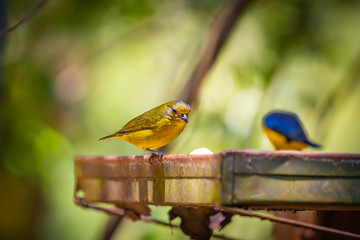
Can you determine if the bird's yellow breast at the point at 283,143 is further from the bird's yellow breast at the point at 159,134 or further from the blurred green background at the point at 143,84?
the bird's yellow breast at the point at 159,134

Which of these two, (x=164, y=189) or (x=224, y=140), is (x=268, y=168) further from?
(x=224, y=140)

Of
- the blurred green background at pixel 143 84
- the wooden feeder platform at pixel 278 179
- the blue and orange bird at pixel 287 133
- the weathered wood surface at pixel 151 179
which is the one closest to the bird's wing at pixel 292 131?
the blue and orange bird at pixel 287 133

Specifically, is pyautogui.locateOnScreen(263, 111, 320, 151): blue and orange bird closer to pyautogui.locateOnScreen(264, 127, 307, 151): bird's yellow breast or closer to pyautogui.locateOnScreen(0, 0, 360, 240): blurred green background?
pyautogui.locateOnScreen(264, 127, 307, 151): bird's yellow breast

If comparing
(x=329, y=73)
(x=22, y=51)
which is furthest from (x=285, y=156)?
(x=22, y=51)

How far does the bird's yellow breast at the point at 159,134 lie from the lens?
3051 millimetres

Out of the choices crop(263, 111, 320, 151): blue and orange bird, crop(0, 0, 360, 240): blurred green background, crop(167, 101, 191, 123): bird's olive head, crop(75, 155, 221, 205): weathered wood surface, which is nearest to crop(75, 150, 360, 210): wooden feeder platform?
crop(75, 155, 221, 205): weathered wood surface

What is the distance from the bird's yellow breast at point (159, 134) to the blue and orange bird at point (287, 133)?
1234 mm

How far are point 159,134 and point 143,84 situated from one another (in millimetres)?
4405

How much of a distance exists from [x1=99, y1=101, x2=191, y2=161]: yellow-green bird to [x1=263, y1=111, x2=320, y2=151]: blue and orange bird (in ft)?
3.98

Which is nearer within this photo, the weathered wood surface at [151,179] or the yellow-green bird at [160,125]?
the weathered wood surface at [151,179]

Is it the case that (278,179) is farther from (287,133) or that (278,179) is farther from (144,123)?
(287,133)

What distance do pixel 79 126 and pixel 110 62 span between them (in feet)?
2.96

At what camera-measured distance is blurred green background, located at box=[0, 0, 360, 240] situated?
227 inches

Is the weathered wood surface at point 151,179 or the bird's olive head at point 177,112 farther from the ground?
the bird's olive head at point 177,112
